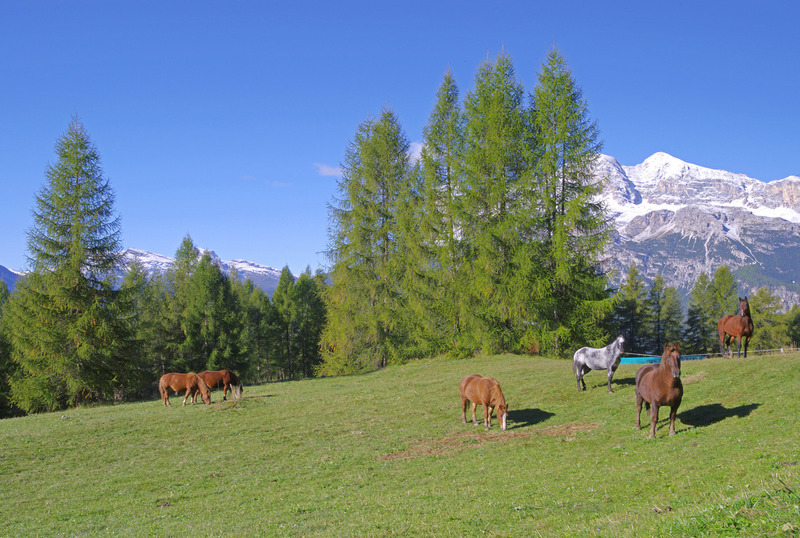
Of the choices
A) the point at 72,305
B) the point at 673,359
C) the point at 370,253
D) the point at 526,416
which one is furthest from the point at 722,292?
the point at 72,305

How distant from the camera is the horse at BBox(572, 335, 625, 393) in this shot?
20711 millimetres

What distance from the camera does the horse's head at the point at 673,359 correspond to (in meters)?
13.0

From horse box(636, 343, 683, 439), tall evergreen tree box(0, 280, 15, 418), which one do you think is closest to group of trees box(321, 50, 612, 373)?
horse box(636, 343, 683, 439)

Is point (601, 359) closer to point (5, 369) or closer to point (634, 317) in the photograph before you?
point (5, 369)

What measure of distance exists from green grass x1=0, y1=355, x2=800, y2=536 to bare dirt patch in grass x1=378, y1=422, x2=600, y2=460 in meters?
0.10

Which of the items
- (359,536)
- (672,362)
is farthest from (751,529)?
(672,362)

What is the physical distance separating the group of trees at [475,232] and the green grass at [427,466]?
1281 centimetres

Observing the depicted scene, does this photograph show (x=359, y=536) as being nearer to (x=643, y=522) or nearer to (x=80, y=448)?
(x=643, y=522)

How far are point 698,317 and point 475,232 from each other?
54724 mm

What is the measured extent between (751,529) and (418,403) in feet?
61.5

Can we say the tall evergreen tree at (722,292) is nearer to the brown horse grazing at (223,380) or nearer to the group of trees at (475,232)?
the group of trees at (475,232)

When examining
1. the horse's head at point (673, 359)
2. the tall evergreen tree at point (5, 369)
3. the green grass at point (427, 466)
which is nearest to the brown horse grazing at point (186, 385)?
the green grass at point (427, 466)

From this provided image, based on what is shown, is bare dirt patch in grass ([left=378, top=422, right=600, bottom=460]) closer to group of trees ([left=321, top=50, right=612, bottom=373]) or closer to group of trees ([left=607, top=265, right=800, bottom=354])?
group of trees ([left=321, top=50, right=612, bottom=373])

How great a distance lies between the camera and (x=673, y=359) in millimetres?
13125
